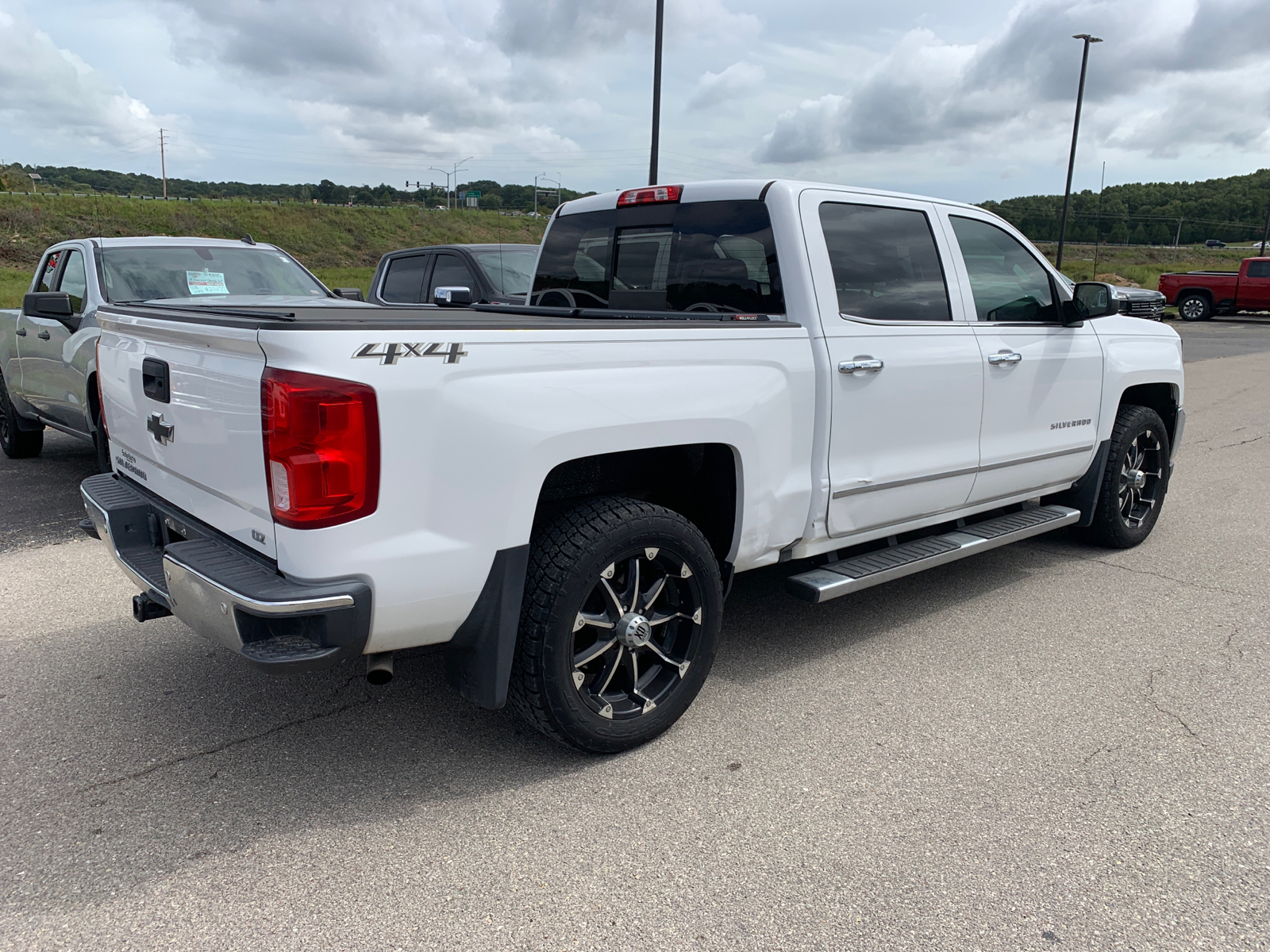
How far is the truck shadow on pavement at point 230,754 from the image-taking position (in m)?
2.67

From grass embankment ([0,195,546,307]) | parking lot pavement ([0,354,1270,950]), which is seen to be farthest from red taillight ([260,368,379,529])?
grass embankment ([0,195,546,307])

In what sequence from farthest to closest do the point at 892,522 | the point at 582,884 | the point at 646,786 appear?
the point at 892,522 < the point at 646,786 < the point at 582,884

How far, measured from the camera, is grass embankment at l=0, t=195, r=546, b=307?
45.6m

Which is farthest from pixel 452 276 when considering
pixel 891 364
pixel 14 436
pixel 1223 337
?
pixel 1223 337

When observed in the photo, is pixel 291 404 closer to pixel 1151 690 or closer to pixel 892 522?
pixel 892 522

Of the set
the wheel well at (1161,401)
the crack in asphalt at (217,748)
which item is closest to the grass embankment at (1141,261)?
the wheel well at (1161,401)

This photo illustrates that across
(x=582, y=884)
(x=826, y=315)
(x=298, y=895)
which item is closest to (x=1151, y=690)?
(x=826, y=315)

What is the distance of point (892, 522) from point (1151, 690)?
1170 millimetres

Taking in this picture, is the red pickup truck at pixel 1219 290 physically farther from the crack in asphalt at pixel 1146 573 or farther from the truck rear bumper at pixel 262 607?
the truck rear bumper at pixel 262 607

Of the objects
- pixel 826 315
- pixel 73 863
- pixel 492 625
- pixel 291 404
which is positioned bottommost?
pixel 73 863

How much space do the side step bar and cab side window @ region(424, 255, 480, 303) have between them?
198 inches

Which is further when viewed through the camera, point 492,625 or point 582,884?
point 492,625

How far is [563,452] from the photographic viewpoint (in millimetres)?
2840

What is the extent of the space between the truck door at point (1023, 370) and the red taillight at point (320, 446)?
2.90 meters
